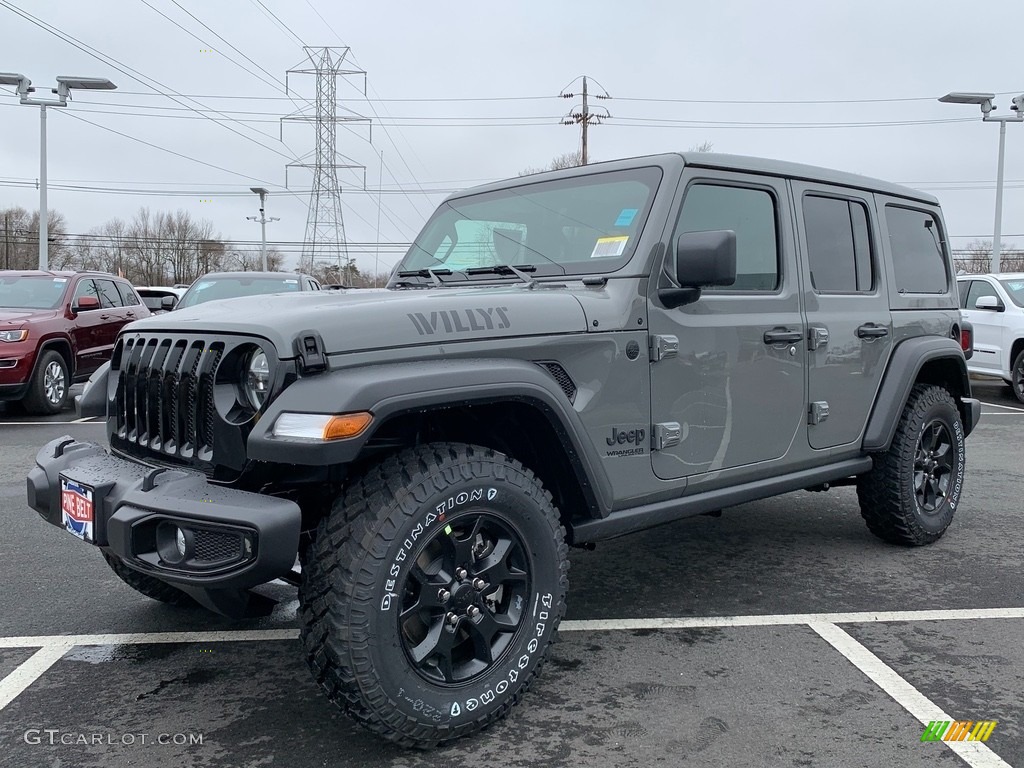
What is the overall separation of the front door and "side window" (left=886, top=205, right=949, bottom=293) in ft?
3.56

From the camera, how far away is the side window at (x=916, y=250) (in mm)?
4598

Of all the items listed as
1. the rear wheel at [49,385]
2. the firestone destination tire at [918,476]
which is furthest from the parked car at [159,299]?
the firestone destination tire at [918,476]

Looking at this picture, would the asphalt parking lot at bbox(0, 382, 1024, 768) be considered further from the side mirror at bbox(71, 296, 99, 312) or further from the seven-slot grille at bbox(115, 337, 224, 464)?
the side mirror at bbox(71, 296, 99, 312)

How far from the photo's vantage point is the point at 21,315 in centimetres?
991

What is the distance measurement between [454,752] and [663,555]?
228 cm

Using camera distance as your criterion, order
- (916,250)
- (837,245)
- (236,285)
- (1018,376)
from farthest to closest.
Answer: (1018,376), (236,285), (916,250), (837,245)

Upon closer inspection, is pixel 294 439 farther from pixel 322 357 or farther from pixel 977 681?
pixel 977 681

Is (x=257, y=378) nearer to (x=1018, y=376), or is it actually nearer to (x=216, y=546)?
(x=216, y=546)

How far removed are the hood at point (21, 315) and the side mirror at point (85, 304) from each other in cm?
30

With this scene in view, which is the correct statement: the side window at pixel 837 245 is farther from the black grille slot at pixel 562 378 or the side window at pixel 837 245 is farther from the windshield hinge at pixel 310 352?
the windshield hinge at pixel 310 352

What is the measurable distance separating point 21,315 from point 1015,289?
13.0 m

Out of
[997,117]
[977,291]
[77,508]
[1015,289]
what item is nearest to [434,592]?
[77,508]

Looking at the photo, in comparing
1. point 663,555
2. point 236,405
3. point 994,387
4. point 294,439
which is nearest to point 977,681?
point 663,555

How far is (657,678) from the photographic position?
3.06 metres
